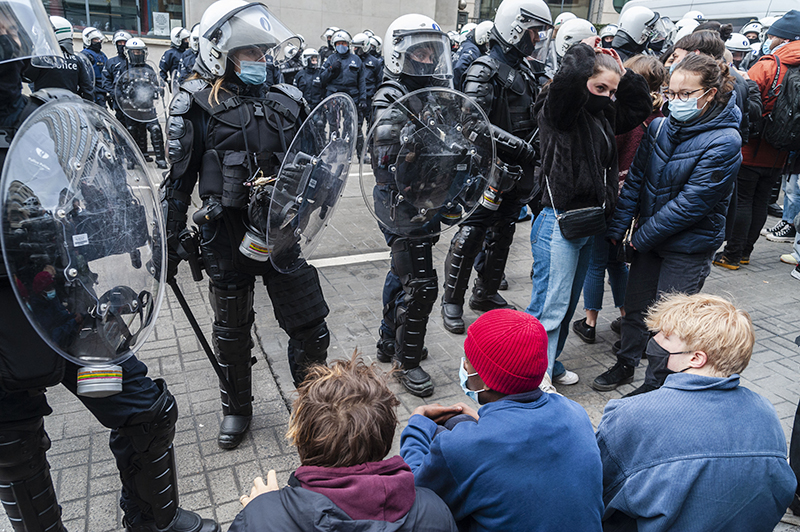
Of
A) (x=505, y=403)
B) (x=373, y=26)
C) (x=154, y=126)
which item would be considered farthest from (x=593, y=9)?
(x=505, y=403)

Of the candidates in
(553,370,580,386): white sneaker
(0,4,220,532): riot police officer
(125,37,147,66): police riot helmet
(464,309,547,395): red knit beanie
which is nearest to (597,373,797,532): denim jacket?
(464,309,547,395): red knit beanie

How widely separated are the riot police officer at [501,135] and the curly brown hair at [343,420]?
8.57ft

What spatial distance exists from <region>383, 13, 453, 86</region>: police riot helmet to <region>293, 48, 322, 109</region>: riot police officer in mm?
9105

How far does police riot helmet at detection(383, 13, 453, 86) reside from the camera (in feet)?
11.7

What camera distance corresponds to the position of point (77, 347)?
1929mm

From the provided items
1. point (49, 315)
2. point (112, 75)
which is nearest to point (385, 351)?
point (49, 315)

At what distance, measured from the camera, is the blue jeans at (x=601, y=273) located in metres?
4.18

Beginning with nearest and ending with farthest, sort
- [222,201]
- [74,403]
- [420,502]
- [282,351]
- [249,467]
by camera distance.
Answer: [420,502] → [222,201] → [249,467] → [74,403] → [282,351]

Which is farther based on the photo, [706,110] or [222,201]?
[706,110]

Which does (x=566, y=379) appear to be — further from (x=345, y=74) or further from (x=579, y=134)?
(x=345, y=74)

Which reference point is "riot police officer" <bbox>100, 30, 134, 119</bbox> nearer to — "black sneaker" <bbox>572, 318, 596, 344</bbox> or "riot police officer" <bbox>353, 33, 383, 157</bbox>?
"riot police officer" <bbox>353, 33, 383, 157</bbox>

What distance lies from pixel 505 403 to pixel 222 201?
1829 mm

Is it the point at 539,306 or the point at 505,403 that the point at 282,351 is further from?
the point at 505,403

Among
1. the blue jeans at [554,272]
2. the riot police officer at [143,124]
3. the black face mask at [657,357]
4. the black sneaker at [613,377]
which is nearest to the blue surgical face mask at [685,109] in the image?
the blue jeans at [554,272]
